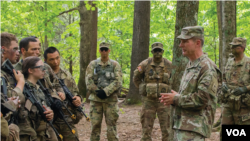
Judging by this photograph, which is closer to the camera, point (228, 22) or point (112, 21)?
point (228, 22)

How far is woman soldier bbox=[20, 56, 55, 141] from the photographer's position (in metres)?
3.35

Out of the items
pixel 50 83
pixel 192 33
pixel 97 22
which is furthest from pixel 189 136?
pixel 97 22

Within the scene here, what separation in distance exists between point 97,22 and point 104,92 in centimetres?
907

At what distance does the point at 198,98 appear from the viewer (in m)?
3.08

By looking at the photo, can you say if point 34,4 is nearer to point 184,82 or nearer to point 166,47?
point 166,47

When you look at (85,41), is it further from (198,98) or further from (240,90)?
(198,98)

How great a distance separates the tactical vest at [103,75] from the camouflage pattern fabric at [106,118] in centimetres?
45

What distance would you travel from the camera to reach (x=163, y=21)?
54.1ft

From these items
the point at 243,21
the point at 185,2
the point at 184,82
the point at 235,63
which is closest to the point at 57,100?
the point at 184,82

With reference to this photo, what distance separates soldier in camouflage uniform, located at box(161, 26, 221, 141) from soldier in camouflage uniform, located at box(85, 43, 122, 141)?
2.24 m

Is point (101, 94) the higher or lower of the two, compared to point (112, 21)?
lower

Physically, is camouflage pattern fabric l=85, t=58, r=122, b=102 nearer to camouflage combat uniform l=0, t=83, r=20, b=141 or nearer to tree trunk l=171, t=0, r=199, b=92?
tree trunk l=171, t=0, r=199, b=92

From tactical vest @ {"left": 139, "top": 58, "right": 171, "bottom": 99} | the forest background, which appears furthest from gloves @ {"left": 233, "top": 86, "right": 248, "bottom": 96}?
the forest background

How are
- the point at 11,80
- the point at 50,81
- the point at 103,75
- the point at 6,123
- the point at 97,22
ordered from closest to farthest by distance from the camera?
the point at 6,123, the point at 11,80, the point at 50,81, the point at 103,75, the point at 97,22
